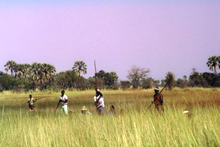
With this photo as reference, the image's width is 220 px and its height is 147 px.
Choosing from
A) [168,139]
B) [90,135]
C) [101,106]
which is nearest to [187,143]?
[168,139]

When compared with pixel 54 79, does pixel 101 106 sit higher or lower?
lower

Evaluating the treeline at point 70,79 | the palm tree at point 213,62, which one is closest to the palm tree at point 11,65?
the treeline at point 70,79

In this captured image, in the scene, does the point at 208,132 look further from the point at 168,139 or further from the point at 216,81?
the point at 216,81

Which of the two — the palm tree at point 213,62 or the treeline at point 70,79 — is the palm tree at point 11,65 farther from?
the palm tree at point 213,62

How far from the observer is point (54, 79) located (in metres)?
82.4

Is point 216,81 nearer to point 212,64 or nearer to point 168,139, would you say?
point 212,64

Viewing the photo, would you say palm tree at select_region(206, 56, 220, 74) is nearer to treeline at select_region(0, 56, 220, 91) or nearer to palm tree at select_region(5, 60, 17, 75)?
treeline at select_region(0, 56, 220, 91)

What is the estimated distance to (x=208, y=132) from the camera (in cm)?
577

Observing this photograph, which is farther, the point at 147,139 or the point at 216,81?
the point at 216,81

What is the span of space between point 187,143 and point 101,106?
31.0 ft

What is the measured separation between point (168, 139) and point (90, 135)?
1.69 metres

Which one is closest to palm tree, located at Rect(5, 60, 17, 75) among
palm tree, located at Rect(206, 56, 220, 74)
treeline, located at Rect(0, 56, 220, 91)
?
treeline, located at Rect(0, 56, 220, 91)

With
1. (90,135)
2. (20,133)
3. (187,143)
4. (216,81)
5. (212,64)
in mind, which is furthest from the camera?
(212,64)

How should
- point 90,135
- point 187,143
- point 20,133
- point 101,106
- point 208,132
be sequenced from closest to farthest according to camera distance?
point 187,143
point 208,132
point 90,135
point 20,133
point 101,106
